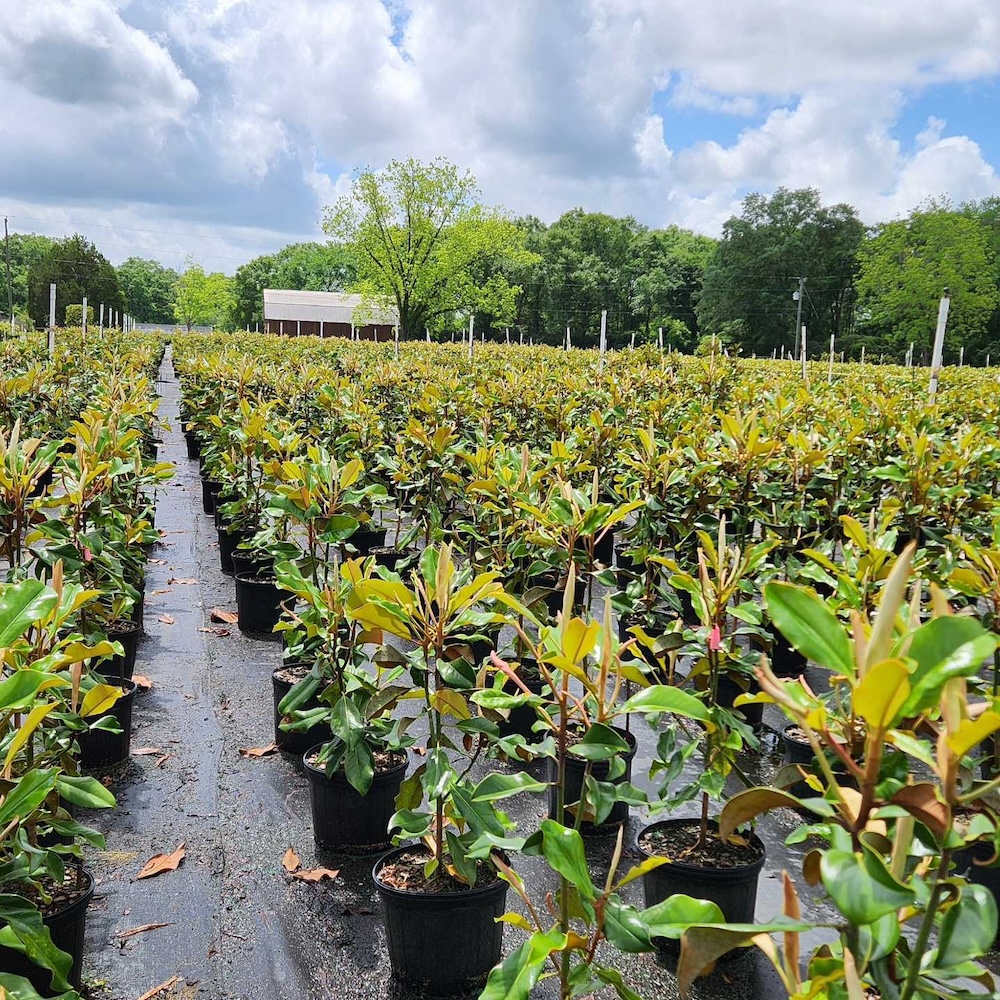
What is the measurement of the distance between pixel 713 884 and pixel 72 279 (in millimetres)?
62354

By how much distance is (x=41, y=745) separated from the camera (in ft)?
7.58

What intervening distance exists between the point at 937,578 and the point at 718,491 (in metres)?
1.31

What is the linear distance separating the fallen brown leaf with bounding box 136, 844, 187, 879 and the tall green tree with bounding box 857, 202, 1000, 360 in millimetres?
47271

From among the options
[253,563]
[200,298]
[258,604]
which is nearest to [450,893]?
[258,604]

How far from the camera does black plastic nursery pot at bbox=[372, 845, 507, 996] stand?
7.25 feet

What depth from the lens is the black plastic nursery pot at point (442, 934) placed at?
2.21 m

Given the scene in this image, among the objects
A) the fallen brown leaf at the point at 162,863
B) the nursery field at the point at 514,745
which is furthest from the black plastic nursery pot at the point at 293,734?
the fallen brown leaf at the point at 162,863

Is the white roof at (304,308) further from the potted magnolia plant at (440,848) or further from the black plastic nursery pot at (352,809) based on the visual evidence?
the potted magnolia plant at (440,848)

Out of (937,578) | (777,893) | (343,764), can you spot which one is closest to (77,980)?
(343,764)

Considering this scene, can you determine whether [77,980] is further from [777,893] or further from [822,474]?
[822,474]

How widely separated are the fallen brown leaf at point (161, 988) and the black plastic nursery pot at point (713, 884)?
4.38 ft

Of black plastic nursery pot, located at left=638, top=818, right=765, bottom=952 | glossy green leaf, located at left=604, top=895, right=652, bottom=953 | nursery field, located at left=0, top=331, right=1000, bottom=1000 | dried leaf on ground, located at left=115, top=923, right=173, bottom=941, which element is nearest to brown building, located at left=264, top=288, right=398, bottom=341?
nursery field, located at left=0, top=331, right=1000, bottom=1000

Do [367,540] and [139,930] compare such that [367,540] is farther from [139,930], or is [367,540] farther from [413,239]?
[413,239]

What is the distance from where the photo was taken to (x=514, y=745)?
2.17 meters
